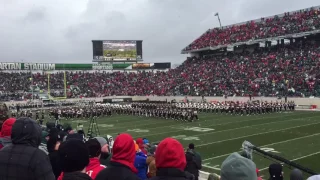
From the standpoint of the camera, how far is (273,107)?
2706cm

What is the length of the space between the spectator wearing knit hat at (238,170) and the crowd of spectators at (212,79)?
1200 inches

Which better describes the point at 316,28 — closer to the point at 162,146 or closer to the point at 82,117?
the point at 82,117

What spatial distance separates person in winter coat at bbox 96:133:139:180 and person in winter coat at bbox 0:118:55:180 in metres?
0.44

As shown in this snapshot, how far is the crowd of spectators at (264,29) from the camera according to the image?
3891 centimetres

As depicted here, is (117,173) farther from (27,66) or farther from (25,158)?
(27,66)

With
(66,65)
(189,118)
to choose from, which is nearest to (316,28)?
(189,118)

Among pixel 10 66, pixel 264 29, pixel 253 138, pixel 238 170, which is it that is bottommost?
pixel 253 138

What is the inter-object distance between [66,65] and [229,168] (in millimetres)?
55022

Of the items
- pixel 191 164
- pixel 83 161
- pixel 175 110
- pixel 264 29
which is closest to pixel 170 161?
pixel 83 161

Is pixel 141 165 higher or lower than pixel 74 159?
lower

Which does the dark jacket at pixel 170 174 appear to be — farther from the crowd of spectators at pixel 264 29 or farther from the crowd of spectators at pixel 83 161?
the crowd of spectators at pixel 264 29

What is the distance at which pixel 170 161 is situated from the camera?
2553 millimetres

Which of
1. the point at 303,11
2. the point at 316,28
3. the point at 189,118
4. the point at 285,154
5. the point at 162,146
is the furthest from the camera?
the point at 303,11

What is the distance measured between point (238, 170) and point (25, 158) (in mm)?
1657
